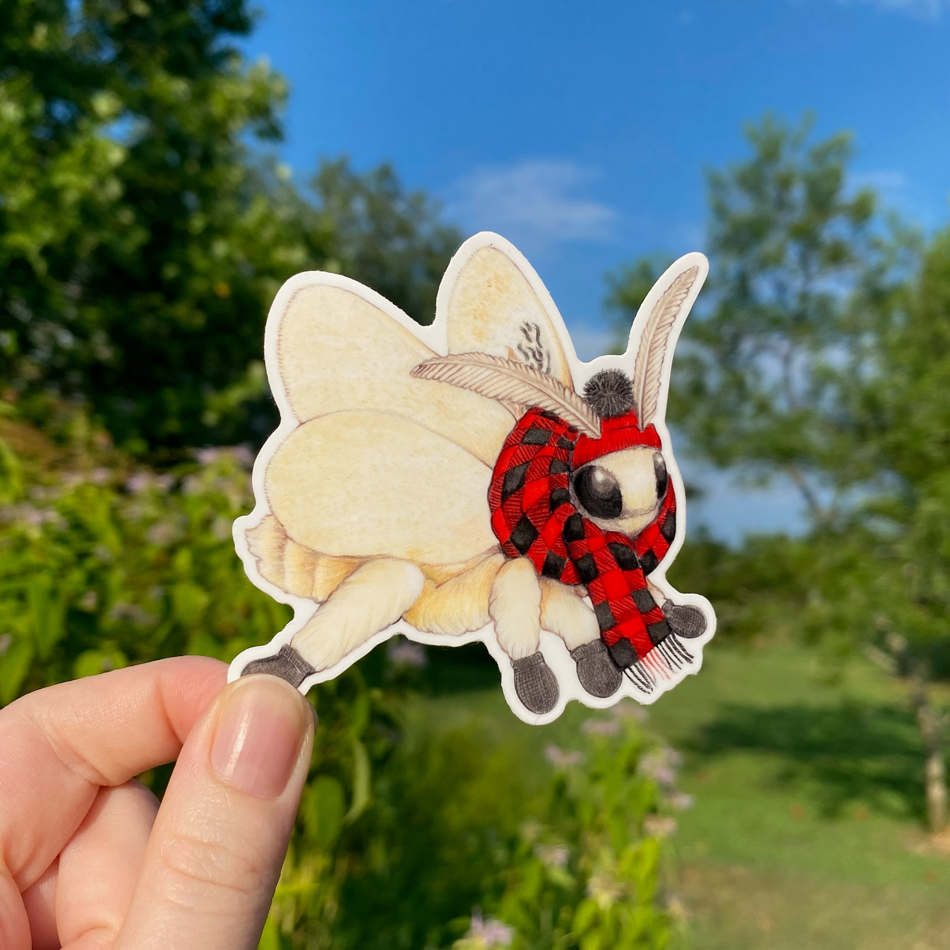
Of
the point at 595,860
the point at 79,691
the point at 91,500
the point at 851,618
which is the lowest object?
A: the point at 595,860

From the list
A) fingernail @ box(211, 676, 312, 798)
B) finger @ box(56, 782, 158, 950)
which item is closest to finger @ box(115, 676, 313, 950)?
fingernail @ box(211, 676, 312, 798)

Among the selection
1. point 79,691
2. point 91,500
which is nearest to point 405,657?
point 91,500

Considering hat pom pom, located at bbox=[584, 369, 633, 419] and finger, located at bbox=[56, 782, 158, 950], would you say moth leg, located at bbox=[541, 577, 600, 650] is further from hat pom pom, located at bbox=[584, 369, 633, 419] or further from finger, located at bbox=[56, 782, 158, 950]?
finger, located at bbox=[56, 782, 158, 950]

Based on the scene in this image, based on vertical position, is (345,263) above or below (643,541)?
above

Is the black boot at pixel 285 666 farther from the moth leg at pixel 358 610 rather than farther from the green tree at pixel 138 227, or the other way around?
the green tree at pixel 138 227

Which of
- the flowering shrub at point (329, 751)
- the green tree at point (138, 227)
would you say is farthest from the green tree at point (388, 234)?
the flowering shrub at point (329, 751)

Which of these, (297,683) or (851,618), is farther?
(851,618)

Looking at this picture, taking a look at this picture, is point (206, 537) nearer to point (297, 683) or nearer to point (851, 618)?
point (297, 683)
